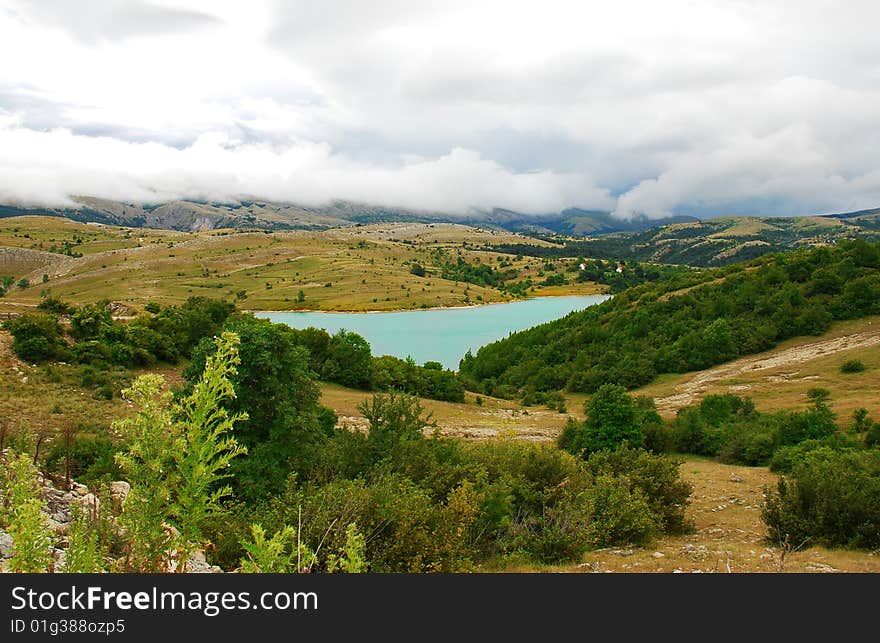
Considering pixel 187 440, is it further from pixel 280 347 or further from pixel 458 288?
pixel 458 288

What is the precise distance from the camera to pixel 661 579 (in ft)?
15.3

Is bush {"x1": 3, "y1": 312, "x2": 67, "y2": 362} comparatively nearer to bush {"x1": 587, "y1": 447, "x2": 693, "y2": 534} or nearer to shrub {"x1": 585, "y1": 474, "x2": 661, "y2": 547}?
bush {"x1": 587, "y1": 447, "x2": 693, "y2": 534}

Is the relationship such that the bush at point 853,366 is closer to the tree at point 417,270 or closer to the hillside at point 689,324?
the hillside at point 689,324

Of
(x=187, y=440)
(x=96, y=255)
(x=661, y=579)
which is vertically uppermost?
(x=96, y=255)

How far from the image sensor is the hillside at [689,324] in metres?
45.2

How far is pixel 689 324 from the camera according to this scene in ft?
172

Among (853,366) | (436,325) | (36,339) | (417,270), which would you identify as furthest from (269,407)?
(417,270)

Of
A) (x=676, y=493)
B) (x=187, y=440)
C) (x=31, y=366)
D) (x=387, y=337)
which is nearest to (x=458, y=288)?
(x=387, y=337)

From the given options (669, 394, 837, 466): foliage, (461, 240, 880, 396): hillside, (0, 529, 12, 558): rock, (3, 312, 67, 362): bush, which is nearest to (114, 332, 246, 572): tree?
(0, 529, 12, 558): rock

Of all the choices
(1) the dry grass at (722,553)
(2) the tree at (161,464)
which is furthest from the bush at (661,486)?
(2) the tree at (161,464)

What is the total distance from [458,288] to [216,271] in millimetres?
70627

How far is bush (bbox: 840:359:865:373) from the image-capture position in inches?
1265

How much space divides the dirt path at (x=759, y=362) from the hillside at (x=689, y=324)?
225 cm

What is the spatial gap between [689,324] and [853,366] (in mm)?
20407
